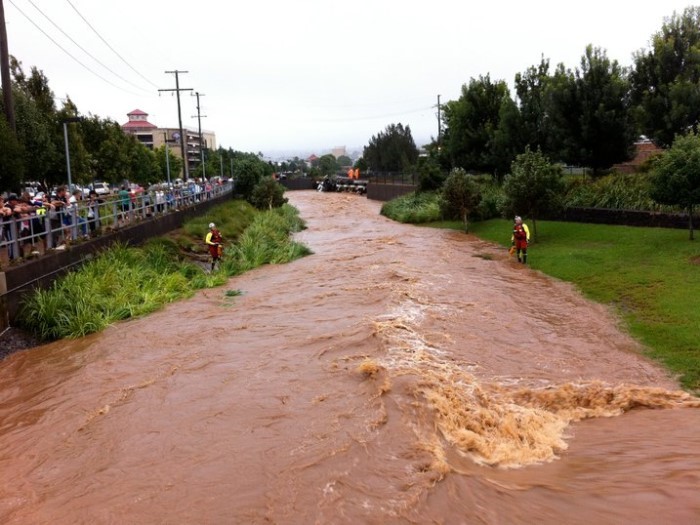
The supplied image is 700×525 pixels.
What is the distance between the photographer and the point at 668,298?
46.2ft

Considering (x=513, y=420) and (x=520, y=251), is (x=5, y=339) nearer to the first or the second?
(x=513, y=420)

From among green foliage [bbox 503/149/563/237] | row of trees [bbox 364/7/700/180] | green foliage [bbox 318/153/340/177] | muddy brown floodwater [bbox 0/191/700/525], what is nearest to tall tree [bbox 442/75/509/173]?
row of trees [bbox 364/7/700/180]

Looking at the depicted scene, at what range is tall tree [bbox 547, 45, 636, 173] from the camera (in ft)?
93.1

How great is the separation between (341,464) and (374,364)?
11.2 ft

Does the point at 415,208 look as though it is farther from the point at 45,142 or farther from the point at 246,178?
the point at 45,142

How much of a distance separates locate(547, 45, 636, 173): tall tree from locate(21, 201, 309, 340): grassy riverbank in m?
13.7

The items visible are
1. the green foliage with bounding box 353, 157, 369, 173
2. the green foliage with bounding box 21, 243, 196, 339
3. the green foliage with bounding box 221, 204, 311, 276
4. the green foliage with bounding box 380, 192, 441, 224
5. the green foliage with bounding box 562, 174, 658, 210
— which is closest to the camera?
the green foliage with bounding box 21, 243, 196, 339

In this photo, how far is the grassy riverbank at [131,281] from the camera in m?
13.7

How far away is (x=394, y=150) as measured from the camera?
285 feet

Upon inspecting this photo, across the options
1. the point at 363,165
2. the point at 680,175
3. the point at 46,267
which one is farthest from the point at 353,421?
the point at 363,165

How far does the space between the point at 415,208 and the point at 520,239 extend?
20557 mm

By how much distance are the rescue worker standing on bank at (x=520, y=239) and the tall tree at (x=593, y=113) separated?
991 centimetres

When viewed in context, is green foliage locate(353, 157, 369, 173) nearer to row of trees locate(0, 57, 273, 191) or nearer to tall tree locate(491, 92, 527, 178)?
row of trees locate(0, 57, 273, 191)

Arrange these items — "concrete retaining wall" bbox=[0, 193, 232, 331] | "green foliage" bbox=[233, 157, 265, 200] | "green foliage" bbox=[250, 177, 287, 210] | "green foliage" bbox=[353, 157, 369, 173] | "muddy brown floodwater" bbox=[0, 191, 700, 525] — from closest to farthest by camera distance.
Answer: "muddy brown floodwater" bbox=[0, 191, 700, 525]
"concrete retaining wall" bbox=[0, 193, 232, 331]
"green foliage" bbox=[250, 177, 287, 210]
"green foliage" bbox=[233, 157, 265, 200]
"green foliage" bbox=[353, 157, 369, 173]
